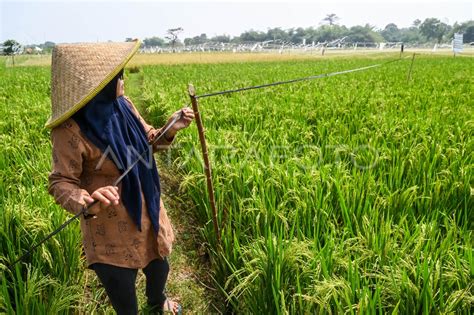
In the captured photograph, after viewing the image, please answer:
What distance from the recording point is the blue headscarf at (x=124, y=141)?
4.76 ft

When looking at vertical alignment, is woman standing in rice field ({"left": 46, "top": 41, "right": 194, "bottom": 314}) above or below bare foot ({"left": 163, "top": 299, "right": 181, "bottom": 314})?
above

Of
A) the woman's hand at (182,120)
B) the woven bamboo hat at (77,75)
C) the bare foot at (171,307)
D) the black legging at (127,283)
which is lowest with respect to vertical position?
the bare foot at (171,307)

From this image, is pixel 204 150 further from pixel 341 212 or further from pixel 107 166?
pixel 341 212

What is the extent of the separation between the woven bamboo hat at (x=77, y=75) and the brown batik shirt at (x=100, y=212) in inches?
3.6

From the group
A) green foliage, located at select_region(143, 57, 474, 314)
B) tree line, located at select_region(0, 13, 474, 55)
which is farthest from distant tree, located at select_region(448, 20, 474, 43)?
green foliage, located at select_region(143, 57, 474, 314)

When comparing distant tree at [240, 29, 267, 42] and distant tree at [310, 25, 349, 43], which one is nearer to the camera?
distant tree at [310, 25, 349, 43]

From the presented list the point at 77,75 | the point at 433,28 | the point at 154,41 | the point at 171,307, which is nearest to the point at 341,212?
the point at 171,307

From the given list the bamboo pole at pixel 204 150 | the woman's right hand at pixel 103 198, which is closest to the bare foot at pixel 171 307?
the bamboo pole at pixel 204 150

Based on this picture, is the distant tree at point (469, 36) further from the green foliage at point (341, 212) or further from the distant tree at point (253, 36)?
the green foliage at point (341, 212)

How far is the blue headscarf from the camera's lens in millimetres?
1452

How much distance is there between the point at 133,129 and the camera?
5.46 ft

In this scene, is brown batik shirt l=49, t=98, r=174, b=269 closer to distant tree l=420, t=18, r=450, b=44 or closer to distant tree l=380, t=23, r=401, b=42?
distant tree l=420, t=18, r=450, b=44

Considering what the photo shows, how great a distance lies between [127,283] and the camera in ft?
5.60

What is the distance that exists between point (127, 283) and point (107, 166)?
60 cm
